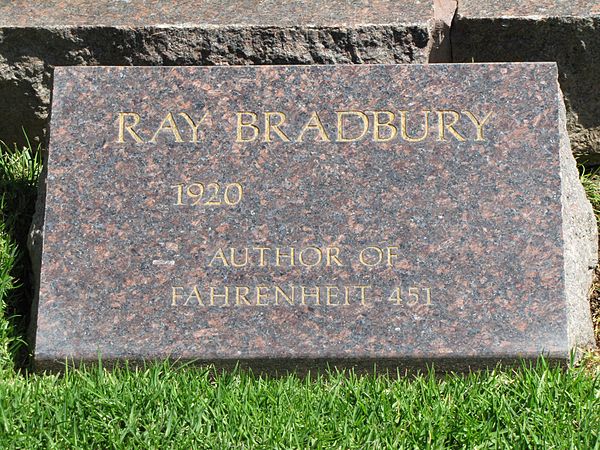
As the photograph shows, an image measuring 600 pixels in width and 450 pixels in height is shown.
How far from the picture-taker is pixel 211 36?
13.5ft

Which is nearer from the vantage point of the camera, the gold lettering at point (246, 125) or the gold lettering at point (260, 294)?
the gold lettering at point (260, 294)

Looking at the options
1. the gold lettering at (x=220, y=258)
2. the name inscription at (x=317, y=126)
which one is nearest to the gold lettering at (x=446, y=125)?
the name inscription at (x=317, y=126)

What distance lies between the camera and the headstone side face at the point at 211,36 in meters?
4.10

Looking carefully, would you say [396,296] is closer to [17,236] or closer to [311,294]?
[311,294]

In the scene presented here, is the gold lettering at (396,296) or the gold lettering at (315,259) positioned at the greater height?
the gold lettering at (315,259)

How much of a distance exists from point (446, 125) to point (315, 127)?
479 mm

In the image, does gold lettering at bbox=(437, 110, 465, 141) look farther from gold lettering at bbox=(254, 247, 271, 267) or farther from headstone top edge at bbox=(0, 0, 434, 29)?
gold lettering at bbox=(254, 247, 271, 267)

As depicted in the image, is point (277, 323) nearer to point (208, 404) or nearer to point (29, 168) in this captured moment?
point (208, 404)

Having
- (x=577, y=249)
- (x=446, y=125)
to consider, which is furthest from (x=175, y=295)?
(x=577, y=249)

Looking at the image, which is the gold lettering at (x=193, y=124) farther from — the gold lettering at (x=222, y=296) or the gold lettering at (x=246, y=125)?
the gold lettering at (x=222, y=296)

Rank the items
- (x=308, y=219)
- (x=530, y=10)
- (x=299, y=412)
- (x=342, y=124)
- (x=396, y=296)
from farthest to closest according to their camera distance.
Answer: (x=530, y=10) → (x=342, y=124) → (x=308, y=219) → (x=396, y=296) → (x=299, y=412)

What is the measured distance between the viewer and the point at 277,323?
11.2 feet

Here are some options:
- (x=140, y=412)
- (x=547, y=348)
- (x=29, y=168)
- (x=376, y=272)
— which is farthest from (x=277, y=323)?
(x=29, y=168)

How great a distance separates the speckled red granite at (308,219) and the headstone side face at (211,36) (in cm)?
41
